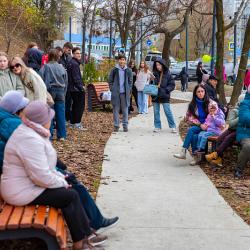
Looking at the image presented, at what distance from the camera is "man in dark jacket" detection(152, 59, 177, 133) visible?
12453 millimetres

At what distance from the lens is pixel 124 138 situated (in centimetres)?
1160

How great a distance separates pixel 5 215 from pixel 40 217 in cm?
Answer: 27

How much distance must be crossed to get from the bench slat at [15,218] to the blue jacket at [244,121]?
4.22 m

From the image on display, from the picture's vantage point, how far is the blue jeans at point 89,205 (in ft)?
16.6

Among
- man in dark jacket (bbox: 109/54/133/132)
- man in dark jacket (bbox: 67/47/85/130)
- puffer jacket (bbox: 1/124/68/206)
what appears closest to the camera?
puffer jacket (bbox: 1/124/68/206)

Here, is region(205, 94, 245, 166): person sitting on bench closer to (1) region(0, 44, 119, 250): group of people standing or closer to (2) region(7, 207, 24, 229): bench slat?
(1) region(0, 44, 119, 250): group of people standing

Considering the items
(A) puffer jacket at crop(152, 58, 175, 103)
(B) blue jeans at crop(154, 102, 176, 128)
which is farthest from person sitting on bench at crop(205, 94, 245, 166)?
(A) puffer jacket at crop(152, 58, 175, 103)

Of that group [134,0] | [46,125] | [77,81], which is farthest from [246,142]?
[134,0]

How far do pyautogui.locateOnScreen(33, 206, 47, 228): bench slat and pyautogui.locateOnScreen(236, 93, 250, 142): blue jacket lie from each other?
4063 mm

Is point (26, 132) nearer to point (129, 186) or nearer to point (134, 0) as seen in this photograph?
point (129, 186)

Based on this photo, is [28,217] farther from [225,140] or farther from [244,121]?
[225,140]

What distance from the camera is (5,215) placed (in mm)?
4363

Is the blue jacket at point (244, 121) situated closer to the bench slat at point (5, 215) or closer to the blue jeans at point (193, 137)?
the blue jeans at point (193, 137)

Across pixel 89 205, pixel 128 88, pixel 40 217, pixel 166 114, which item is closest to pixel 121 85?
pixel 128 88
